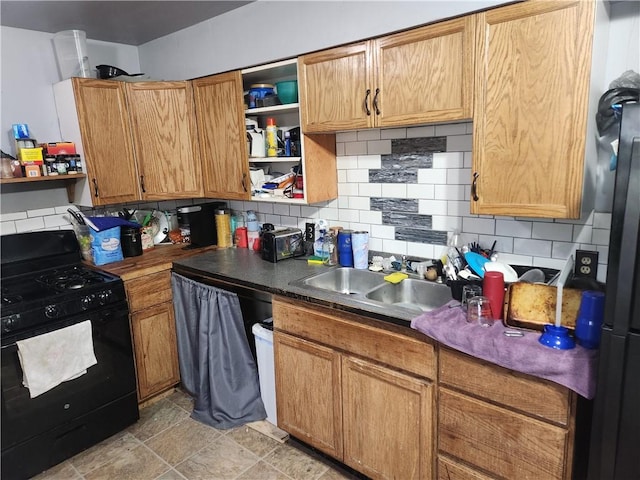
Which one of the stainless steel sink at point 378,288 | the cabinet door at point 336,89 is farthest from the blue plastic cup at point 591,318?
the cabinet door at point 336,89

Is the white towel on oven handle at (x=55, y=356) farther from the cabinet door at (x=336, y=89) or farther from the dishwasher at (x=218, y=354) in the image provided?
the cabinet door at (x=336, y=89)

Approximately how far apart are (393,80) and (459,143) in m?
0.45

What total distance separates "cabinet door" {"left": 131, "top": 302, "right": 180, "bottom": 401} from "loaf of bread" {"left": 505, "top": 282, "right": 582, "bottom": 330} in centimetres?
201

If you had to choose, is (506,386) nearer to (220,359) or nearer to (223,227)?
(220,359)

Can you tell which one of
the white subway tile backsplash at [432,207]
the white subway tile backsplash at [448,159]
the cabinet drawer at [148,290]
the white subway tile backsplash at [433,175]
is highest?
the white subway tile backsplash at [448,159]

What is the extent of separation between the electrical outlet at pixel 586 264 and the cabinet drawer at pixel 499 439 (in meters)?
0.63

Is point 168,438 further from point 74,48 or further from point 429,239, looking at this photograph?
point 74,48

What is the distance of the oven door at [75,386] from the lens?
2.00 meters

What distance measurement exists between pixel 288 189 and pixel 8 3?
173 cm

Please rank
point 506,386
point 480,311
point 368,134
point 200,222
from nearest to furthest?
point 506,386
point 480,311
point 368,134
point 200,222

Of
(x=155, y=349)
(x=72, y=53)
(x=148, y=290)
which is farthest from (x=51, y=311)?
(x=72, y=53)

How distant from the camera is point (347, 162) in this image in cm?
252

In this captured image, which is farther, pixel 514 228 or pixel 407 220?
pixel 407 220

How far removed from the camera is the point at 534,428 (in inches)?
56.9
